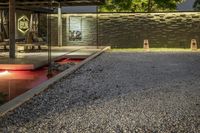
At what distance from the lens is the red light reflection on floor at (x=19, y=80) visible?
11.5 metres

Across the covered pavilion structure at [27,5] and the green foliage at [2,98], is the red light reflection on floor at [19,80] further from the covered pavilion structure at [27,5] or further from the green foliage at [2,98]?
the covered pavilion structure at [27,5]

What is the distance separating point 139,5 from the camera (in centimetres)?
3919

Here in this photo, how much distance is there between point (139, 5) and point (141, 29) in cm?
697

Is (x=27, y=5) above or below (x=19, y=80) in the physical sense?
above

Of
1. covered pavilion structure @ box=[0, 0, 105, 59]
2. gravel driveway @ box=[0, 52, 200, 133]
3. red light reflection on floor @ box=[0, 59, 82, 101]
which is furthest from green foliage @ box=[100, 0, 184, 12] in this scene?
gravel driveway @ box=[0, 52, 200, 133]

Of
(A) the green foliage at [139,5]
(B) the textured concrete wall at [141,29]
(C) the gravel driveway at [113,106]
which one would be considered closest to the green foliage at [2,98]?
(C) the gravel driveway at [113,106]

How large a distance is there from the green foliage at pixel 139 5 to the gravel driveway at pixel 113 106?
24.4 meters

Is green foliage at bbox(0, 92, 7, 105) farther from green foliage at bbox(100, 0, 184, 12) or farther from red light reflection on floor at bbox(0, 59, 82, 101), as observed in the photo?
green foliage at bbox(100, 0, 184, 12)

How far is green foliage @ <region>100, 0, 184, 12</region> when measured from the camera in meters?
38.6

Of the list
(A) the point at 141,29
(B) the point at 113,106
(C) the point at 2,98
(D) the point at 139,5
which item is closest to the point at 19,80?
(C) the point at 2,98

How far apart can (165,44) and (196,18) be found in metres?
2.94

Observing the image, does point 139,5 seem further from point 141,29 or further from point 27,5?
point 27,5

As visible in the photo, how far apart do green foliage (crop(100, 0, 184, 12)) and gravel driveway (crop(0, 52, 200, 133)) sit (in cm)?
2442

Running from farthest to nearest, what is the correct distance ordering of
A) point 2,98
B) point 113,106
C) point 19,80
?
1. point 19,80
2. point 2,98
3. point 113,106
